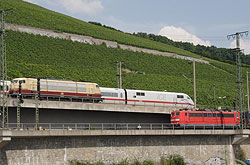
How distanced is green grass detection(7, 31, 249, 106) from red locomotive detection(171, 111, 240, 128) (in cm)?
2516

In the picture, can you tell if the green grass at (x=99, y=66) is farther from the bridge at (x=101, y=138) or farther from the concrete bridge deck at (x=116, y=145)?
the concrete bridge deck at (x=116, y=145)

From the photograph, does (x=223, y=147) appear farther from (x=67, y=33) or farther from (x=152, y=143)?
(x=67, y=33)

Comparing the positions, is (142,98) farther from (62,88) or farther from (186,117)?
(62,88)

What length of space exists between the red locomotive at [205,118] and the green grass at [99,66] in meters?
25.2

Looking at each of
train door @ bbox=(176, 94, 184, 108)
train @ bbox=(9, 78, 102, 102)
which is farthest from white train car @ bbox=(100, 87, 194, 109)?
train @ bbox=(9, 78, 102, 102)

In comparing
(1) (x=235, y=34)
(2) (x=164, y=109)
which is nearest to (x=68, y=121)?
(2) (x=164, y=109)

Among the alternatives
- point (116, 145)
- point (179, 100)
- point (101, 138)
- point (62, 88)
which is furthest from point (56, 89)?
point (179, 100)

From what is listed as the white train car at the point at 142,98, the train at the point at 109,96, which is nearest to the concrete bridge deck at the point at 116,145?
the train at the point at 109,96

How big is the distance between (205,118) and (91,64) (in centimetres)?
4942

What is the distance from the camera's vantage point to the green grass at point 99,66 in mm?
82875

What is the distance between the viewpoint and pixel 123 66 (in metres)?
102

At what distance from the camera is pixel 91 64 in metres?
97.3

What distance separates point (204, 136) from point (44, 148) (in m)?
20.5

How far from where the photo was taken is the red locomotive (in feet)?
166
